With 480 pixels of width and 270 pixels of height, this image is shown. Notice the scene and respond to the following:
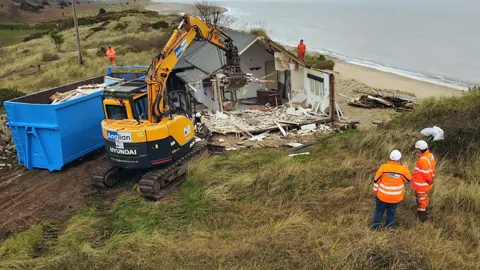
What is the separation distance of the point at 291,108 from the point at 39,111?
9.57 metres

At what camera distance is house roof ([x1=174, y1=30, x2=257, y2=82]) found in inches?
725

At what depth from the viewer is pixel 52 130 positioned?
12109 mm

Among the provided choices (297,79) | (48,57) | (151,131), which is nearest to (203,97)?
(297,79)

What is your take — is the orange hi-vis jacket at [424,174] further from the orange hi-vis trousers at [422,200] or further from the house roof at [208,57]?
the house roof at [208,57]

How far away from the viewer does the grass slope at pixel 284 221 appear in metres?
6.29

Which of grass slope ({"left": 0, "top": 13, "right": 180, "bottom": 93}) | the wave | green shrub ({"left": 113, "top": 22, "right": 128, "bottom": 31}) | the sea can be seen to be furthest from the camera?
green shrub ({"left": 113, "top": 22, "right": 128, "bottom": 31})

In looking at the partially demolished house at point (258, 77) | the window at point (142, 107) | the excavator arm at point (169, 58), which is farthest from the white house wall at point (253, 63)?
the window at point (142, 107)

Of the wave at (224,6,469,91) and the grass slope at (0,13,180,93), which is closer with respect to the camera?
the grass slope at (0,13,180,93)

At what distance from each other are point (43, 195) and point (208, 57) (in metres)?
10.3

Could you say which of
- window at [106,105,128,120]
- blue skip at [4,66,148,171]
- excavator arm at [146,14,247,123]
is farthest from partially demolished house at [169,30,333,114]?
window at [106,105,128,120]

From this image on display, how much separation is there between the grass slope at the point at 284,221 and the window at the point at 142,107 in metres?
1.91

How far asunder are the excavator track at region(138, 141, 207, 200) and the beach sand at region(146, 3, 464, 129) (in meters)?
8.06

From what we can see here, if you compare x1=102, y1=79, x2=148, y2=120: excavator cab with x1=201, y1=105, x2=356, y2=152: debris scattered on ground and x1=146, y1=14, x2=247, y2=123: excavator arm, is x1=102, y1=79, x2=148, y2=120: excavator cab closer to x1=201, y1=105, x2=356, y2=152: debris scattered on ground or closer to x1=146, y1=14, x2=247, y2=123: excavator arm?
x1=146, y1=14, x2=247, y2=123: excavator arm

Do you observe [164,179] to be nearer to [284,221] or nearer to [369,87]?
[284,221]
